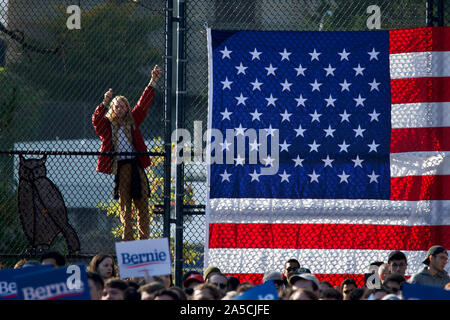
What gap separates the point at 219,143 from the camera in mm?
8703

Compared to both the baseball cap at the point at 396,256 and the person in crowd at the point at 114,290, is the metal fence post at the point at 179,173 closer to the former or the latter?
the person in crowd at the point at 114,290

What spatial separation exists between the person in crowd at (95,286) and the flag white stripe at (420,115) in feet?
12.0

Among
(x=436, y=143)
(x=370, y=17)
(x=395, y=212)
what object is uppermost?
(x=370, y=17)

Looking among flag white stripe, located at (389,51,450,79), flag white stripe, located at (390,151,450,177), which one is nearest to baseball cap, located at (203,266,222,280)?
flag white stripe, located at (390,151,450,177)

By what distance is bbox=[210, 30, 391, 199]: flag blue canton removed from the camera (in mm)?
8680

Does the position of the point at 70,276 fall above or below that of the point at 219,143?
below

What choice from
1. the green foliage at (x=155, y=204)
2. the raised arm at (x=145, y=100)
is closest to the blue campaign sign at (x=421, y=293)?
the green foliage at (x=155, y=204)

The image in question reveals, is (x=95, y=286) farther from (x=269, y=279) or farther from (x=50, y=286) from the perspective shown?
(x=269, y=279)

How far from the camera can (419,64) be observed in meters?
8.79

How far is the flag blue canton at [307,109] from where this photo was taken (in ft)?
28.5

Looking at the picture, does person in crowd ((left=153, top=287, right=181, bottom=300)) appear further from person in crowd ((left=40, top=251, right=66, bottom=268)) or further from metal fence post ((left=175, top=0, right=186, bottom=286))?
metal fence post ((left=175, top=0, right=186, bottom=286))

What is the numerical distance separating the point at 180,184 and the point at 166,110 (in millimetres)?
756

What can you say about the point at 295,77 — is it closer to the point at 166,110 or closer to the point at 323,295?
the point at 166,110
